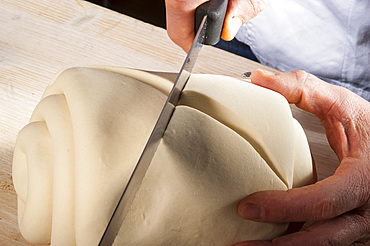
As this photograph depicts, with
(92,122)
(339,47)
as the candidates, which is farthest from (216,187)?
(339,47)

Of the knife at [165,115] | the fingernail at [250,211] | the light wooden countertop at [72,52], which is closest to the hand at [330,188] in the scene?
the fingernail at [250,211]

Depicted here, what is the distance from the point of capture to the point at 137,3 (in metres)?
2.87

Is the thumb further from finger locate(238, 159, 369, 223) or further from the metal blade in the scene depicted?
finger locate(238, 159, 369, 223)

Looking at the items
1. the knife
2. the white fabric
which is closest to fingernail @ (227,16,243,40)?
the knife

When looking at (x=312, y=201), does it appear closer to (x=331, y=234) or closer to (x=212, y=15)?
(x=331, y=234)

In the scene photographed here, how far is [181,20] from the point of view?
121 cm

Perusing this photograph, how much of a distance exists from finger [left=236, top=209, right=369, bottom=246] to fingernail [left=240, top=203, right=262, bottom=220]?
Answer: 7cm

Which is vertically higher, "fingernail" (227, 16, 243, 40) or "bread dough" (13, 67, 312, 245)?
"fingernail" (227, 16, 243, 40)

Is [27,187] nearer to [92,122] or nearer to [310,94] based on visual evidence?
[92,122]

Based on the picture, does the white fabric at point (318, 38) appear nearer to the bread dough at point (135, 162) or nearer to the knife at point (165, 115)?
the knife at point (165, 115)

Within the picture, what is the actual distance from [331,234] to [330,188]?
118mm

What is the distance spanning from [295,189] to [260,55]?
86cm

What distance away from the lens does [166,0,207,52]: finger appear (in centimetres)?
117

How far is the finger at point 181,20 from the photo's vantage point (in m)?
1.17
